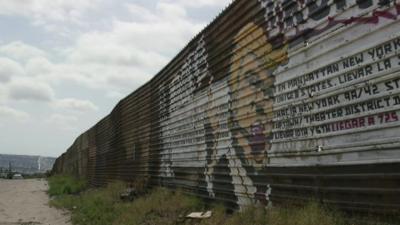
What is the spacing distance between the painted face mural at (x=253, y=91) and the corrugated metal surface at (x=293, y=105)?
0.01m

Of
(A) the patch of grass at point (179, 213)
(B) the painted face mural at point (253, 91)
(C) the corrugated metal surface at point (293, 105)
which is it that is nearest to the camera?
(C) the corrugated metal surface at point (293, 105)

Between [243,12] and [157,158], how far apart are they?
20.1ft

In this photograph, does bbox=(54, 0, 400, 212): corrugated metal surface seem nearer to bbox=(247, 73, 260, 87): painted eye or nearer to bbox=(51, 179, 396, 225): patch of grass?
bbox=(247, 73, 260, 87): painted eye

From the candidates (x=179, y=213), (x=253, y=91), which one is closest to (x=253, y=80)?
(x=253, y=91)

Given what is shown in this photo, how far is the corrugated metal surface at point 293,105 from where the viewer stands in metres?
4.25

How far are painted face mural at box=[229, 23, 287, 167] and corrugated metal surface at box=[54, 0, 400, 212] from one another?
0.6 inches

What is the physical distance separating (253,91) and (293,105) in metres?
1.24

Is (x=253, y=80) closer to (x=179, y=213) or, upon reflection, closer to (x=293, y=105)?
(x=293, y=105)

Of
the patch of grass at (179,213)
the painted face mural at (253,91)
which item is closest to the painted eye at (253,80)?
the painted face mural at (253,91)

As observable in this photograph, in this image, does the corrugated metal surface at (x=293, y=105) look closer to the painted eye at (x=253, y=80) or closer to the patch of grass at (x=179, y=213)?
the painted eye at (x=253, y=80)

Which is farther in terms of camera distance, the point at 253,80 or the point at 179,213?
the point at 179,213

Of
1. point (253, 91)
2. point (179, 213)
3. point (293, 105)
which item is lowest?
point (179, 213)

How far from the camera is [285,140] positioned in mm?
5777

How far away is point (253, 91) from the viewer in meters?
6.79
